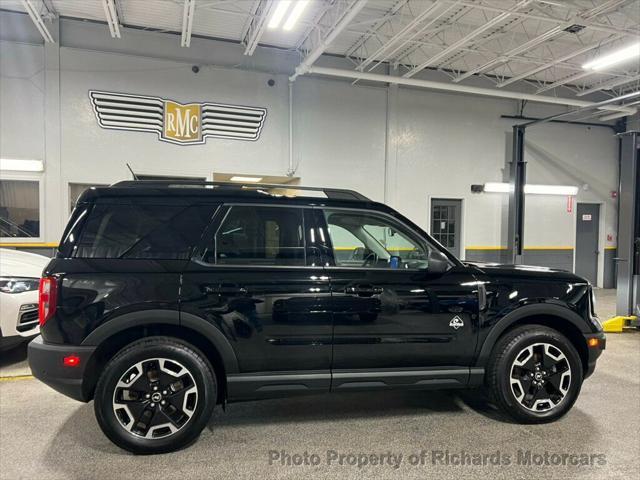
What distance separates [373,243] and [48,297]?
2.29 m

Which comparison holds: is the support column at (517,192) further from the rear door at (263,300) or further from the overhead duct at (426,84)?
the rear door at (263,300)

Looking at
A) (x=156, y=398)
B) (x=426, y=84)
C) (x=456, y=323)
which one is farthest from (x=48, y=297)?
(x=426, y=84)

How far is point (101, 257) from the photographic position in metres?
2.77

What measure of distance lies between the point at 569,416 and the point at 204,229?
3.31m

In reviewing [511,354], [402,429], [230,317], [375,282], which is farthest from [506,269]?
[230,317]

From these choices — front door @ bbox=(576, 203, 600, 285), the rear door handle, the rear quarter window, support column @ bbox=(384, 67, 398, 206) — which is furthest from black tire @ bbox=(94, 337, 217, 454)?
front door @ bbox=(576, 203, 600, 285)

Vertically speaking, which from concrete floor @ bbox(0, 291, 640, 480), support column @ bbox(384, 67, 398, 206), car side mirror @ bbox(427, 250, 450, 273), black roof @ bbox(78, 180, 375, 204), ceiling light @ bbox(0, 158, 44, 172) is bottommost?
concrete floor @ bbox(0, 291, 640, 480)

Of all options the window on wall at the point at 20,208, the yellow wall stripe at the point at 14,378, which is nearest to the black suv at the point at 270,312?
the yellow wall stripe at the point at 14,378

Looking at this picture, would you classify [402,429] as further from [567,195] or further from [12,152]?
[567,195]

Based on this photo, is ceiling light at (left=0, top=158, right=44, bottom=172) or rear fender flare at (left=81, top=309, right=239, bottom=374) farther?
ceiling light at (left=0, top=158, right=44, bottom=172)

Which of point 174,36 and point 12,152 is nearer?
point 12,152

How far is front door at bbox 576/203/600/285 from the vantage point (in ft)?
37.3

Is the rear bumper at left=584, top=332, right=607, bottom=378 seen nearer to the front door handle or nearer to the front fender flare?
the front fender flare

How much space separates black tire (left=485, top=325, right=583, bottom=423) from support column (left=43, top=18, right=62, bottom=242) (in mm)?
7799
